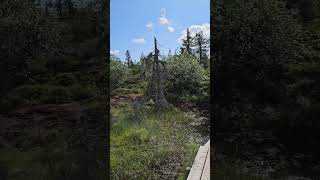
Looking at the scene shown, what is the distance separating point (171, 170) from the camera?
539 centimetres

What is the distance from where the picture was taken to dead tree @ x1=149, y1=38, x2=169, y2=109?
6113 millimetres

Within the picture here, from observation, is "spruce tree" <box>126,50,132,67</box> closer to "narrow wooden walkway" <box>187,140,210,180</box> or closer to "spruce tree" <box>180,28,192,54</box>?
"spruce tree" <box>180,28,192,54</box>

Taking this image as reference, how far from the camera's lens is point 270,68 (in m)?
5.05

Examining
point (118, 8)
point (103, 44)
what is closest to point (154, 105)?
point (103, 44)

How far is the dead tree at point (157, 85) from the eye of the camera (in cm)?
611

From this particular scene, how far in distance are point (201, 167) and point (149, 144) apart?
1416 mm

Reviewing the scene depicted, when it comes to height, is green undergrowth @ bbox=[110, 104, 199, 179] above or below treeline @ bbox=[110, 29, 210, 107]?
below

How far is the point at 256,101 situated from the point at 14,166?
338 cm

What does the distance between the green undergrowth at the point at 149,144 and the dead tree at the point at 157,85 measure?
0.54 feet

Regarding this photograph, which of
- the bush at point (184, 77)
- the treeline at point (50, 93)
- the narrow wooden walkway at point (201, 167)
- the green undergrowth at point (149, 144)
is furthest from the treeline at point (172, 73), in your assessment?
the narrow wooden walkway at point (201, 167)

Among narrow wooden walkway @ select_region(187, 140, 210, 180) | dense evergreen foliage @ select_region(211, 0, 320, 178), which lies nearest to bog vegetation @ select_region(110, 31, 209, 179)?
narrow wooden walkway @ select_region(187, 140, 210, 180)

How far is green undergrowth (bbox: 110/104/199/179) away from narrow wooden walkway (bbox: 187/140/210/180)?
45 cm

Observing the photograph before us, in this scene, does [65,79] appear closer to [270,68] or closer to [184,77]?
[184,77]

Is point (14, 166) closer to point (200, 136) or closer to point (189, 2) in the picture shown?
point (200, 136)
